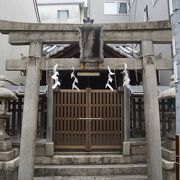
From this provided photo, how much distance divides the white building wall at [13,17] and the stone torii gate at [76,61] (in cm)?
441

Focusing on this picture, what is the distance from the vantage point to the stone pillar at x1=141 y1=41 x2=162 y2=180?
20.8 feet

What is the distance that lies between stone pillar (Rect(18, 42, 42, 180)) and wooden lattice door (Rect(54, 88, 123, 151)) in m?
3.19

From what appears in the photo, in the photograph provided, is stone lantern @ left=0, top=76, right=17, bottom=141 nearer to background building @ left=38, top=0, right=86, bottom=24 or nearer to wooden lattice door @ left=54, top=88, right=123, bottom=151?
wooden lattice door @ left=54, top=88, right=123, bottom=151

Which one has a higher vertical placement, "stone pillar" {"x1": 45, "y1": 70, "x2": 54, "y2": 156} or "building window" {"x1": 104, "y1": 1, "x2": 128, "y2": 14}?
"building window" {"x1": 104, "y1": 1, "x2": 128, "y2": 14}

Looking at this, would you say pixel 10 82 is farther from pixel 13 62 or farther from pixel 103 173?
pixel 103 173

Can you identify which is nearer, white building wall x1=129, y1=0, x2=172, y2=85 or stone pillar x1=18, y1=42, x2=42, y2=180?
stone pillar x1=18, y1=42, x2=42, y2=180

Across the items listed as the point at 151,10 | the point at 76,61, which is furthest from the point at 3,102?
the point at 151,10

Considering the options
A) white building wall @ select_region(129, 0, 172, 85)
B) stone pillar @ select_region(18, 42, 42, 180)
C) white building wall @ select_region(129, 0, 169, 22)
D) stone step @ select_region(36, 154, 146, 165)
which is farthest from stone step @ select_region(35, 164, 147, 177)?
white building wall @ select_region(129, 0, 169, 22)

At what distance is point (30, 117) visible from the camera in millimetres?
6492

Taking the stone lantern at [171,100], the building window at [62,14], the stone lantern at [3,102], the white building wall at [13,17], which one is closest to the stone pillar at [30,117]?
the stone lantern at [3,102]

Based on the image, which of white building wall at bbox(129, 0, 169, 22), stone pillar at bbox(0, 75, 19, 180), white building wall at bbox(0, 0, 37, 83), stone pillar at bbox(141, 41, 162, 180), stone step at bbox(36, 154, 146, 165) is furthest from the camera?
white building wall at bbox(129, 0, 169, 22)

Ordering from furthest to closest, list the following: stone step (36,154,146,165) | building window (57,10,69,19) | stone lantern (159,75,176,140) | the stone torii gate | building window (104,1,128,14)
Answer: building window (57,10,69,19)
building window (104,1,128,14)
stone step (36,154,146,165)
stone lantern (159,75,176,140)
the stone torii gate

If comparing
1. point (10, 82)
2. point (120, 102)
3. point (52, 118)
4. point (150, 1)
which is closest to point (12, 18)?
point (10, 82)

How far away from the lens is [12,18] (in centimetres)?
1266
